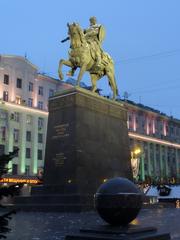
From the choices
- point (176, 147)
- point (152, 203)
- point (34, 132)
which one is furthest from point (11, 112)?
point (176, 147)

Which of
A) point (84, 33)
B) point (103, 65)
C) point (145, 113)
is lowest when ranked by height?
point (103, 65)

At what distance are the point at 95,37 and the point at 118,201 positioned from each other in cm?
1594

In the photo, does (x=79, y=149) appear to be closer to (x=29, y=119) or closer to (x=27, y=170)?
(x=27, y=170)

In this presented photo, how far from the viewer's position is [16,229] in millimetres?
10156

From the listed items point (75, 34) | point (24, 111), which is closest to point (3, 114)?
point (24, 111)

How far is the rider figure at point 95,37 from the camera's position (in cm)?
2120

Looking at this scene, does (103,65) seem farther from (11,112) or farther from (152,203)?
(11,112)

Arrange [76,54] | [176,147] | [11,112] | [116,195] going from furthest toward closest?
1. [176,147]
2. [11,112]
3. [76,54]
4. [116,195]

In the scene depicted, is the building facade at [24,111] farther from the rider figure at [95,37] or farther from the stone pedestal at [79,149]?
the stone pedestal at [79,149]

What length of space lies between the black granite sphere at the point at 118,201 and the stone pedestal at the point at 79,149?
29.3 feet

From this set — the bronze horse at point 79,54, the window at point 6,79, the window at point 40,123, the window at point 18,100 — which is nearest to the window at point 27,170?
the window at point 40,123

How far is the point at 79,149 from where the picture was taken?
1788 cm

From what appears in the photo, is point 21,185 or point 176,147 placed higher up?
point 176,147

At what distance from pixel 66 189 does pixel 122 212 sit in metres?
10.5
